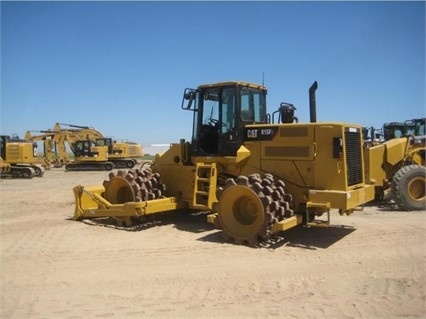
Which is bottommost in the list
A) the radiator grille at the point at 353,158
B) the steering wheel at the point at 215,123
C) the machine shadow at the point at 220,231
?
the machine shadow at the point at 220,231

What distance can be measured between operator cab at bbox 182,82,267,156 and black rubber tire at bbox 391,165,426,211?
168 inches

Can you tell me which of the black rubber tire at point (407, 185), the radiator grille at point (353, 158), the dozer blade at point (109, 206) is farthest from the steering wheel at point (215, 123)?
the black rubber tire at point (407, 185)

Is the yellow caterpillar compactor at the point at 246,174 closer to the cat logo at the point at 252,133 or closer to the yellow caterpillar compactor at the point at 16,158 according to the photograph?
the cat logo at the point at 252,133

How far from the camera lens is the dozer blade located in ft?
28.7

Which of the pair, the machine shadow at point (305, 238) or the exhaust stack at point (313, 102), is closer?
the machine shadow at point (305, 238)

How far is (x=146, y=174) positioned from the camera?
9.65 meters

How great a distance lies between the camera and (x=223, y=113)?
8.84m

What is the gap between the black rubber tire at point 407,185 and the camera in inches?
428

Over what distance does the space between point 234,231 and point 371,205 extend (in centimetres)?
615

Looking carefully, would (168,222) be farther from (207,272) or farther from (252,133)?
(207,272)

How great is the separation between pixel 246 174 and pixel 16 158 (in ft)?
68.4

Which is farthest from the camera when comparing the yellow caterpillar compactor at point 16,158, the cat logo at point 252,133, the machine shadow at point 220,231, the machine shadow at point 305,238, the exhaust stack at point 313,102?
the yellow caterpillar compactor at point 16,158

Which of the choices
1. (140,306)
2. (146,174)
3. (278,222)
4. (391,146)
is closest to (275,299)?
(140,306)

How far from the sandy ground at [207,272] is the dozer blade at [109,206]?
0.39 meters
